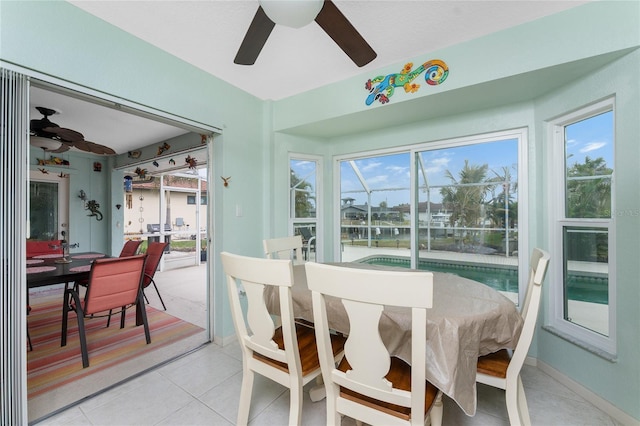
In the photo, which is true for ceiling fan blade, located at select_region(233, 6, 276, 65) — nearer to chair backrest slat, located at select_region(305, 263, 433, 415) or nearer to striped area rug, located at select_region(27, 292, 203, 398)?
chair backrest slat, located at select_region(305, 263, 433, 415)

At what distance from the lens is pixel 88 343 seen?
2514 millimetres

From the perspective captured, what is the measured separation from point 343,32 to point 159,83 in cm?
152

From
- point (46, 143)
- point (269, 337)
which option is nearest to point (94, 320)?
point (46, 143)

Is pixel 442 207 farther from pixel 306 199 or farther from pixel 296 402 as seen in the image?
pixel 296 402

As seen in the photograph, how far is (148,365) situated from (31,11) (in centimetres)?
251

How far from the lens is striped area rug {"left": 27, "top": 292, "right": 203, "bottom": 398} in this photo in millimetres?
2010

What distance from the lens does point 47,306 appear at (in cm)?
356

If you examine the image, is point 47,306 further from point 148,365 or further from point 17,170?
point 17,170

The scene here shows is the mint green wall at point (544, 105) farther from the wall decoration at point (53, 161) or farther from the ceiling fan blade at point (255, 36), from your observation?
the wall decoration at point (53, 161)

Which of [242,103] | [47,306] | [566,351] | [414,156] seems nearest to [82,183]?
[47,306]

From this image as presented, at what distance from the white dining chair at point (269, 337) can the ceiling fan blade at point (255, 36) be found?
121 centimetres

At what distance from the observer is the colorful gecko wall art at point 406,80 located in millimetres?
2070

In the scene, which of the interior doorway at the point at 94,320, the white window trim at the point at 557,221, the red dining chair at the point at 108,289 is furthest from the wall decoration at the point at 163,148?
the white window trim at the point at 557,221

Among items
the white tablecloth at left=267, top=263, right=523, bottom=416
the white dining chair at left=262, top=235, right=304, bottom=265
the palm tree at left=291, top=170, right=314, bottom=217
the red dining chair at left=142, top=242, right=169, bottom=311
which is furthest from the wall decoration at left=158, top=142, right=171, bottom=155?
the white tablecloth at left=267, top=263, right=523, bottom=416
